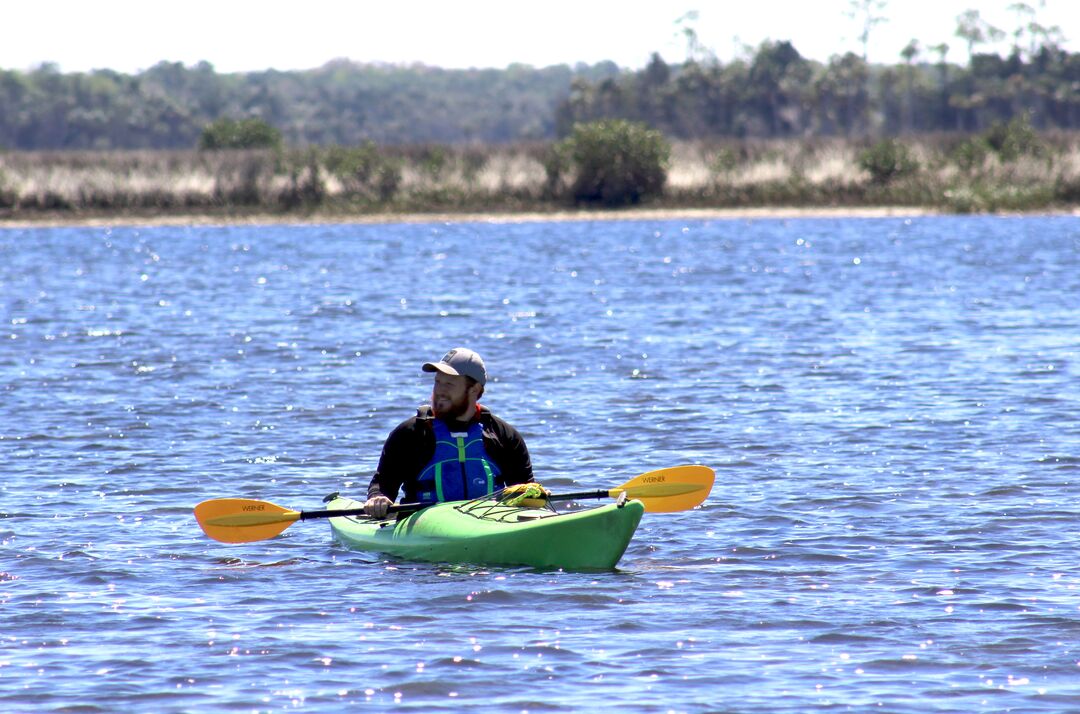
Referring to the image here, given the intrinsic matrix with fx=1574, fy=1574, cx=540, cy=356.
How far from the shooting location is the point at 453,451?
9000 mm

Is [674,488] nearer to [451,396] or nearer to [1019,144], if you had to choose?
[451,396]

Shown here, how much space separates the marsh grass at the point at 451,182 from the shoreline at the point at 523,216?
0.21 m

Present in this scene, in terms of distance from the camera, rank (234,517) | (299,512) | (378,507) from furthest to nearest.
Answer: (234,517)
(299,512)
(378,507)

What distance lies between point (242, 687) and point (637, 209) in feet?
143

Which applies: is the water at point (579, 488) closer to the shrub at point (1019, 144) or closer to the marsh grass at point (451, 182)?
the marsh grass at point (451, 182)

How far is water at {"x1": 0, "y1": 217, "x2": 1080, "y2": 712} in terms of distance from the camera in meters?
6.73

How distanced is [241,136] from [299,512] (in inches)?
1810

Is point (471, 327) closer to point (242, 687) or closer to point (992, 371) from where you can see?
point (992, 371)

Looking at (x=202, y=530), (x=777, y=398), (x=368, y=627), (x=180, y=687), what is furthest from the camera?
(x=777, y=398)

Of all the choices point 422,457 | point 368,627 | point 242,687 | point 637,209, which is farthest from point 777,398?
point 637,209

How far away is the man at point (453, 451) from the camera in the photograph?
8938mm

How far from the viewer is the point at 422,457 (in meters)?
9.02

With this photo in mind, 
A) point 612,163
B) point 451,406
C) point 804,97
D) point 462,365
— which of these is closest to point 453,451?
point 451,406

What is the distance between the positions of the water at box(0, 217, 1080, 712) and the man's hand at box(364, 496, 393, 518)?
314mm
